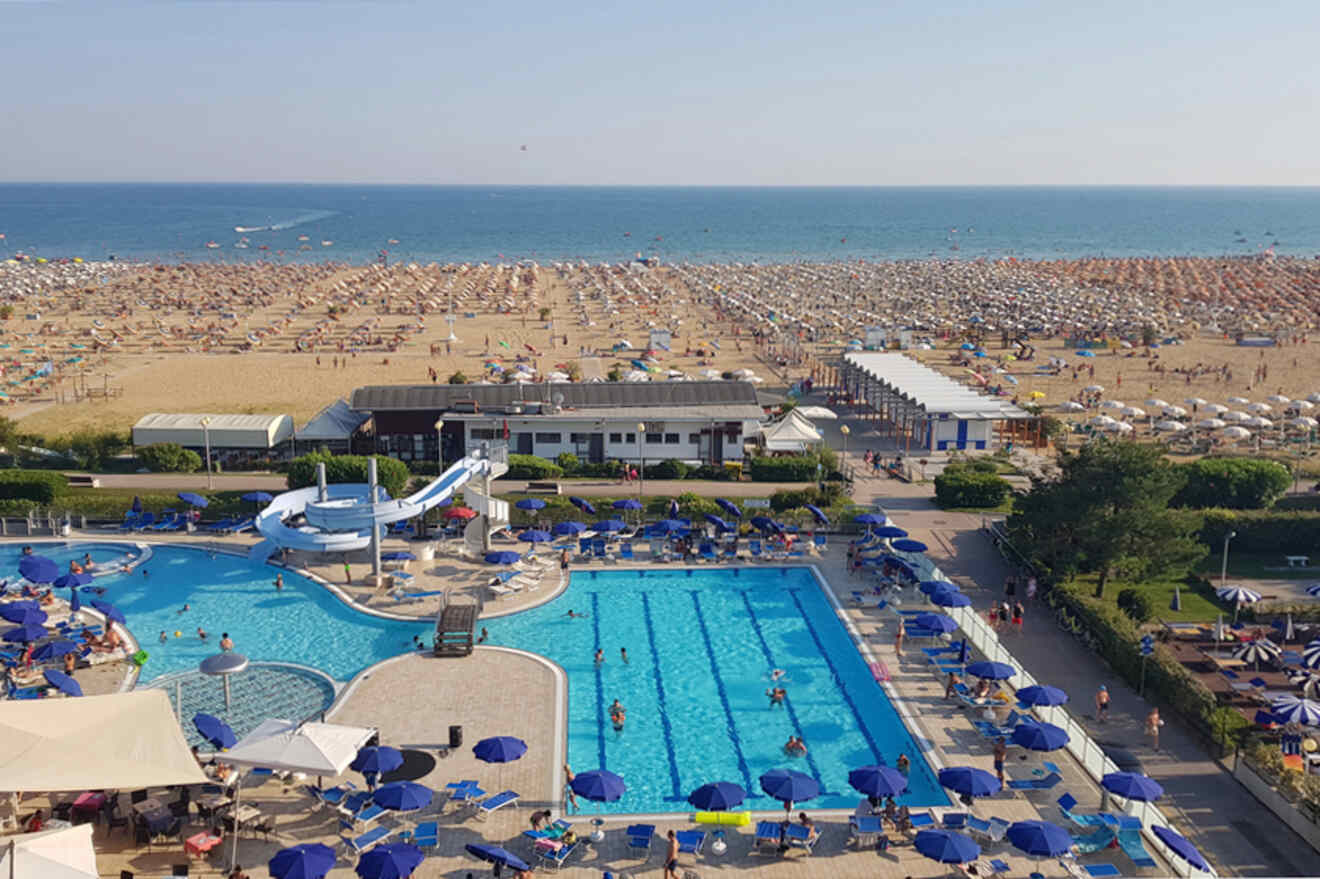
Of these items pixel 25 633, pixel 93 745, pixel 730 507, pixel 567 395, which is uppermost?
pixel 567 395

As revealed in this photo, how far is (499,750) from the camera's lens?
18484 mm

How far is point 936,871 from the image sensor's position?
16656 mm

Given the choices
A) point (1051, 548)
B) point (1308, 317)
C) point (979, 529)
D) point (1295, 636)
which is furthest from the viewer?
point (1308, 317)

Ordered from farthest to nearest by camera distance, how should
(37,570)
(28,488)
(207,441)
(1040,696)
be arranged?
(207,441)
(28,488)
(37,570)
(1040,696)

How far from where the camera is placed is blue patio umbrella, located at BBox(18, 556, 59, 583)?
88.5ft

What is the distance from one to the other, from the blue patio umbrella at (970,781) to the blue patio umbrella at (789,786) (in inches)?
89.1

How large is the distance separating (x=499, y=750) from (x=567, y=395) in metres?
24.3

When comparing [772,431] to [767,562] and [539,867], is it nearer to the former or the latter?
[767,562]

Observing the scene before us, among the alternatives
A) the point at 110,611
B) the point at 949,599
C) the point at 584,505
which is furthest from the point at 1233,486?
the point at 110,611

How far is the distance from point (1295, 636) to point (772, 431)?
775 inches

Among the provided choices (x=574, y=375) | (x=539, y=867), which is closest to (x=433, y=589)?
(x=539, y=867)

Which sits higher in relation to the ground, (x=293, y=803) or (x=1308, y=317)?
(x=1308, y=317)

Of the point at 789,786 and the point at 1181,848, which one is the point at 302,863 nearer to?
the point at 789,786

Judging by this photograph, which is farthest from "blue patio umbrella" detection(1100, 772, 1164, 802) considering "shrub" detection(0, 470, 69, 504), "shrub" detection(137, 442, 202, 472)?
"shrub" detection(137, 442, 202, 472)
